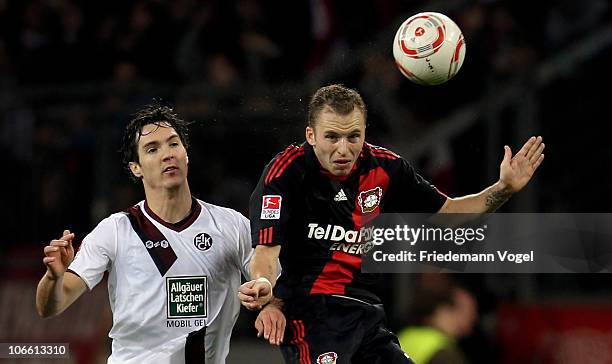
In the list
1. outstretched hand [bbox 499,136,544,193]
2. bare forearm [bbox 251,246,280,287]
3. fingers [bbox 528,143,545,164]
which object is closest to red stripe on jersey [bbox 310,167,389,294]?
bare forearm [bbox 251,246,280,287]

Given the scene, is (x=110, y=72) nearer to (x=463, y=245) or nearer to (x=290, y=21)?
(x=290, y=21)

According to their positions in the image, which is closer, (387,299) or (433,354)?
(433,354)

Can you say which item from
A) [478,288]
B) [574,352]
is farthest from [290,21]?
[574,352]

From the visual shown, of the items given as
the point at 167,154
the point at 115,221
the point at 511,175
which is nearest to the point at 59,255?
the point at 115,221

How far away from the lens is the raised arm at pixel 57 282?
667 centimetres

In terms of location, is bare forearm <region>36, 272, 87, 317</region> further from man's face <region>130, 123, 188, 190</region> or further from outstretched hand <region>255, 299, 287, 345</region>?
outstretched hand <region>255, 299, 287, 345</region>

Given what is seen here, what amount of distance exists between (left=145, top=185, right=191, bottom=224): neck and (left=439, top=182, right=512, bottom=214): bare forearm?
161 cm

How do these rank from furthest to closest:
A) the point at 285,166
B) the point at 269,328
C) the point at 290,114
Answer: the point at 290,114 < the point at 285,166 < the point at 269,328

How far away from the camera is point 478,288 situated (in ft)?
36.2

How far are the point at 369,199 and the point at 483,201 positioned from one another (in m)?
0.75

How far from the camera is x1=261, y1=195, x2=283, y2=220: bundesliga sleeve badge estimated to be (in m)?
6.98

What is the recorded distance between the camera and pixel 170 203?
24.3 feet

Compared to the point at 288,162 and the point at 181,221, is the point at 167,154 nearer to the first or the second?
the point at 181,221

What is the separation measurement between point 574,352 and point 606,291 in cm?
91
